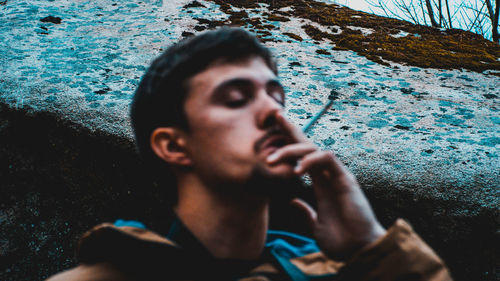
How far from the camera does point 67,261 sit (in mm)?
2275

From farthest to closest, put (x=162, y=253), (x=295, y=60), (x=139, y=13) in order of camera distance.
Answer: (x=139, y=13) < (x=295, y=60) < (x=162, y=253)

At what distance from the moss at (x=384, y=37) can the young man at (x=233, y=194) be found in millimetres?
2174

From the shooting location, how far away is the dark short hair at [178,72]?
4.42 ft

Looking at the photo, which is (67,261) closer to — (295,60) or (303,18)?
(295,60)

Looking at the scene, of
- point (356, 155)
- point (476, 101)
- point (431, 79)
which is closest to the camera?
point (356, 155)

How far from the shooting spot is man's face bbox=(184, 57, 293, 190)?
114 centimetres

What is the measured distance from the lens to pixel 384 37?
3.58 m

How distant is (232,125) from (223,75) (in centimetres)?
24

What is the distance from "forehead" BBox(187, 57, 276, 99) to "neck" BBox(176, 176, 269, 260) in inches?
14.7

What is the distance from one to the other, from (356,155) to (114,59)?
2259mm

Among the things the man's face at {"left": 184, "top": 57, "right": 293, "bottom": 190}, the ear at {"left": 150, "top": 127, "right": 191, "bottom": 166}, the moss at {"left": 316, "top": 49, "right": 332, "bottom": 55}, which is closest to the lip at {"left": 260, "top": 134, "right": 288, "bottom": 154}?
the man's face at {"left": 184, "top": 57, "right": 293, "bottom": 190}

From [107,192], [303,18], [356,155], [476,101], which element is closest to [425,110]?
[476,101]

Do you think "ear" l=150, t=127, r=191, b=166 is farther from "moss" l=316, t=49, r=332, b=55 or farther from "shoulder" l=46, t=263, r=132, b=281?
"moss" l=316, t=49, r=332, b=55

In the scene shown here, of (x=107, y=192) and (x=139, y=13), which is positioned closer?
(x=107, y=192)
